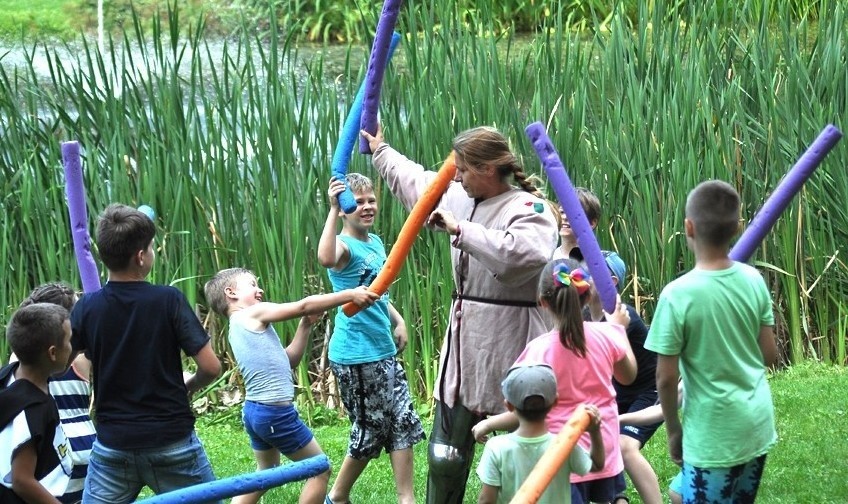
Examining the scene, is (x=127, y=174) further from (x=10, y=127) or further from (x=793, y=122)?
(x=793, y=122)

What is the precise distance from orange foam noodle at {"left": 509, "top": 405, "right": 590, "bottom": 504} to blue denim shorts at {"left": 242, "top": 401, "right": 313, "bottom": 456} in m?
1.71

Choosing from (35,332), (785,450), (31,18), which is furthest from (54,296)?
(31,18)

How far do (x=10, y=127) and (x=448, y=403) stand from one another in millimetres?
3755

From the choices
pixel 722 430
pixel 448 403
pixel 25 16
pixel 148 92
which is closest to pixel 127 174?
pixel 148 92

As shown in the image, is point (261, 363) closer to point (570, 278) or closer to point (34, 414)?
point (34, 414)

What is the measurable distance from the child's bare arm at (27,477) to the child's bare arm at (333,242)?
1.53 meters

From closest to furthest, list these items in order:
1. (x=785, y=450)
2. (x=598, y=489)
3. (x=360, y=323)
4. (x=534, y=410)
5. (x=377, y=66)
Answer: (x=534, y=410) → (x=598, y=489) → (x=377, y=66) → (x=360, y=323) → (x=785, y=450)

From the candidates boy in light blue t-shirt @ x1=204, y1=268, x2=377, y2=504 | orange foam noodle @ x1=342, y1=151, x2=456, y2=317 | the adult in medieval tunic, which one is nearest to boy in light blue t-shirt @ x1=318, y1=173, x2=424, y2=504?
boy in light blue t-shirt @ x1=204, y1=268, x2=377, y2=504

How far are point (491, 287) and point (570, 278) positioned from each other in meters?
0.57

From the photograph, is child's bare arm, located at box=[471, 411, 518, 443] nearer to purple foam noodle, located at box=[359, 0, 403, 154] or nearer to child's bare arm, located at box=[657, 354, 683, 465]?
child's bare arm, located at box=[657, 354, 683, 465]

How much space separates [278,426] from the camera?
456 cm

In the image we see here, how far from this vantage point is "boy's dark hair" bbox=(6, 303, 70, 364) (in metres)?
3.46

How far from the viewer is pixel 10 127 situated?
7.00m

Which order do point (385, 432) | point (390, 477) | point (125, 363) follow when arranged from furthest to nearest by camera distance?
point (390, 477) → point (385, 432) → point (125, 363)
